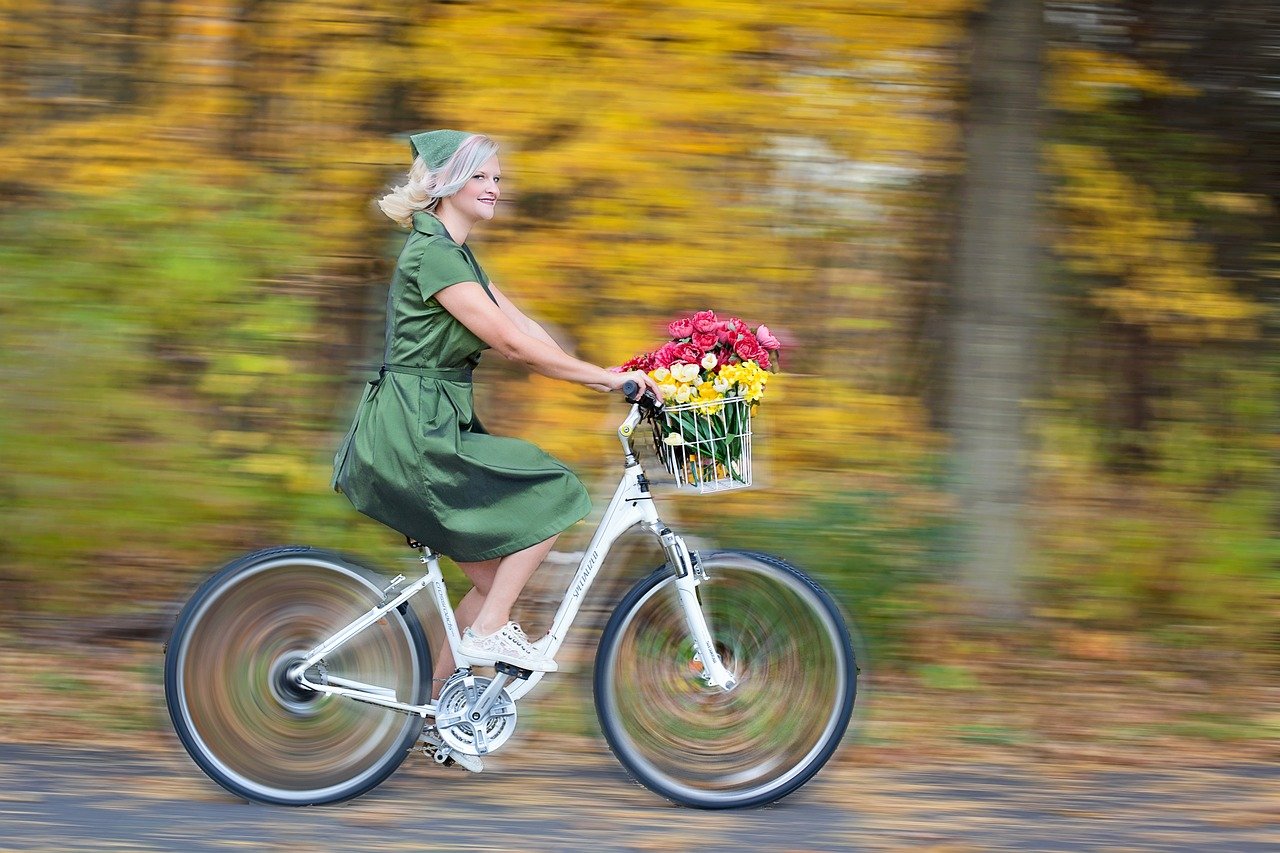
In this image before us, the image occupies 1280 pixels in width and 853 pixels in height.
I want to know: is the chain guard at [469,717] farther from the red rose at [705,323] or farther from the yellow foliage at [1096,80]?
the yellow foliage at [1096,80]

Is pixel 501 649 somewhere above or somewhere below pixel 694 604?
below

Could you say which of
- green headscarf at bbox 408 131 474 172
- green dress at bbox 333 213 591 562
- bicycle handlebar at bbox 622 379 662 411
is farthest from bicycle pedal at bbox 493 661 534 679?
green headscarf at bbox 408 131 474 172

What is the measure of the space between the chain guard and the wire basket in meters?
0.89

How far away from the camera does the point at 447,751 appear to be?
14.3 ft

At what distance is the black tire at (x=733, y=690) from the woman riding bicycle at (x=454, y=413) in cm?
34

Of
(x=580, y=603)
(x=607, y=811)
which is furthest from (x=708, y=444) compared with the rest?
(x=607, y=811)

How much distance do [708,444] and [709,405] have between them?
0.42 feet

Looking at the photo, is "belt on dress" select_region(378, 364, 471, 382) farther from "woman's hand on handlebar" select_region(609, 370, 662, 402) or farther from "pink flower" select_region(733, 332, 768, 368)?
"pink flower" select_region(733, 332, 768, 368)

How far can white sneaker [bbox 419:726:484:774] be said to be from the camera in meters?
4.34

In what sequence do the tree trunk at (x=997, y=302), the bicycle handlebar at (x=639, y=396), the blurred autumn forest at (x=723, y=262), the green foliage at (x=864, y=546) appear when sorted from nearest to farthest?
the bicycle handlebar at (x=639, y=396) < the tree trunk at (x=997, y=302) < the green foliage at (x=864, y=546) < the blurred autumn forest at (x=723, y=262)

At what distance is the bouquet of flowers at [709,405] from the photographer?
161 inches

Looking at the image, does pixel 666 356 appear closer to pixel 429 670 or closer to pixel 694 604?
pixel 694 604

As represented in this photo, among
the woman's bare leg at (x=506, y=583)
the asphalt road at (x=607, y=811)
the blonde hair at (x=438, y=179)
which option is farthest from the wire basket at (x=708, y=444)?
the asphalt road at (x=607, y=811)

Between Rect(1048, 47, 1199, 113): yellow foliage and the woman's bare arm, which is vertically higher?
Rect(1048, 47, 1199, 113): yellow foliage
